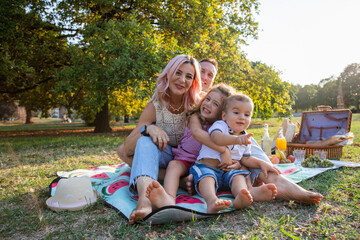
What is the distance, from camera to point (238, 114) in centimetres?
220

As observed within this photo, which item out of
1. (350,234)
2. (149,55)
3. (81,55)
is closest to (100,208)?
(350,234)

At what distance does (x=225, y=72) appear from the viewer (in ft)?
26.7

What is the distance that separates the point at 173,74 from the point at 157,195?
48.9 inches

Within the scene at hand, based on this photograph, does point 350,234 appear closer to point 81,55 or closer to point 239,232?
point 239,232

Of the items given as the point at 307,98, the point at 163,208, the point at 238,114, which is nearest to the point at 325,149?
the point at 238,114

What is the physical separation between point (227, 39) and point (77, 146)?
19.5 feet

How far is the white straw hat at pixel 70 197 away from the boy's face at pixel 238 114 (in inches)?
57.7

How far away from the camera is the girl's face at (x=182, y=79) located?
2.44 m

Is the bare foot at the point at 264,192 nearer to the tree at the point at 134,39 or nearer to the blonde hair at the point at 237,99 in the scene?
the blonde hair at the point at 237,99

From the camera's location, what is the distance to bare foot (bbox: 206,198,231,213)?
1688 millimetres

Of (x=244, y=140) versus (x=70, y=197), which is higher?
(x=244, y=140)

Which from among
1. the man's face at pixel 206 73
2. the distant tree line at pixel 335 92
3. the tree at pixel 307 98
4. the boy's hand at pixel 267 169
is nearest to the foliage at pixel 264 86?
the man's face at pixel 206 73

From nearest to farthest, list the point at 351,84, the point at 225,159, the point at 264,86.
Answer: the point at 225,159
the point at 264,86
the point at 351,84

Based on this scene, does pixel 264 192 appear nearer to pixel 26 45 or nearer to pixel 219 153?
pixel 219 153
